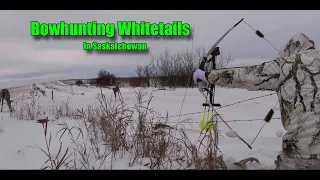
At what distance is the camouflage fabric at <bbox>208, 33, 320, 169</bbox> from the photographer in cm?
187

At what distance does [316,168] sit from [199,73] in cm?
128

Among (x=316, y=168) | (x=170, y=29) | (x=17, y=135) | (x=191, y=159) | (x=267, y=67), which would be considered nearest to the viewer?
(x=316, y=168)

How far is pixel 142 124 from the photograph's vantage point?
321cm

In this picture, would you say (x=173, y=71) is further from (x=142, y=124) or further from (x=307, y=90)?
(x=307, y=90)

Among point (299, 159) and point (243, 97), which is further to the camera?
point (243, 97)

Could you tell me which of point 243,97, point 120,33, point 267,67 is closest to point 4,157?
point 120,33

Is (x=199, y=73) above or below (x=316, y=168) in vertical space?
above

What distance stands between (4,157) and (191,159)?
215 cm

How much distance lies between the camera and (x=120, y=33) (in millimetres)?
4059

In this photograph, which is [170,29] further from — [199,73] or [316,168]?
[316,168]

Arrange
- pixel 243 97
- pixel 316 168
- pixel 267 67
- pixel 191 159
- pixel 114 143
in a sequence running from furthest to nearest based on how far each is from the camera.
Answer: pixel 243 97 → pixel 114 143 → pixel 191 159 → pixel 267 67 → pixel 316 168

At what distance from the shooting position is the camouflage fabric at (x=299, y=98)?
1.87m

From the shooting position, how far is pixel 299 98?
6.36 feet
